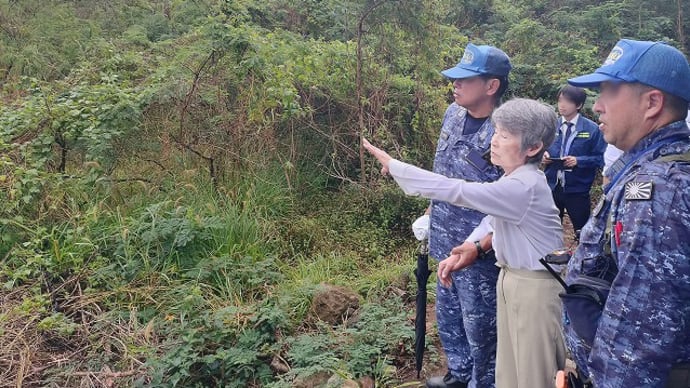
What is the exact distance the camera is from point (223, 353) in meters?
3.64

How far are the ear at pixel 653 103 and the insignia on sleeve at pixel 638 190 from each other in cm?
26

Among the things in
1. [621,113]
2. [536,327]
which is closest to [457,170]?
[536,327]

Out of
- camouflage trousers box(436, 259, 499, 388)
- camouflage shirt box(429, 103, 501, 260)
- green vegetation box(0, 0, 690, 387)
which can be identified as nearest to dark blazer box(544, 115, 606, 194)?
green vegetation box(0, 0, 690, 387)

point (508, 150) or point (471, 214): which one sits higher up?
point (508, 150)

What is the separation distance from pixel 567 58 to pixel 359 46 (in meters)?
4.46

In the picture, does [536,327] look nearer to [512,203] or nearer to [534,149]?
[512,203]

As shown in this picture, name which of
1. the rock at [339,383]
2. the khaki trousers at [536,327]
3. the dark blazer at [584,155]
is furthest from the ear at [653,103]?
the dark blazer at [584,155]

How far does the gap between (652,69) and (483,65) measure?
4.03 ft

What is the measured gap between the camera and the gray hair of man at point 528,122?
2.33 m

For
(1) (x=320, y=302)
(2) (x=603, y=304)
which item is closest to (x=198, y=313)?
(1) (x=320, y=302)

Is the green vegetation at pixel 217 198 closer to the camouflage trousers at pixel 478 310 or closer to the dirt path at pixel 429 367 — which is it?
the dirt path at pixel 429 367

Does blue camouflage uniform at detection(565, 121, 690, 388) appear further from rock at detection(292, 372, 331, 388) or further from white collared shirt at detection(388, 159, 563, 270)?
rock at detection(292, 372, 331, 388)

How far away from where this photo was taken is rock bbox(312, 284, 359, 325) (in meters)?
4.18

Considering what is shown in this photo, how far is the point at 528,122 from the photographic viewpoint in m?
2.32
